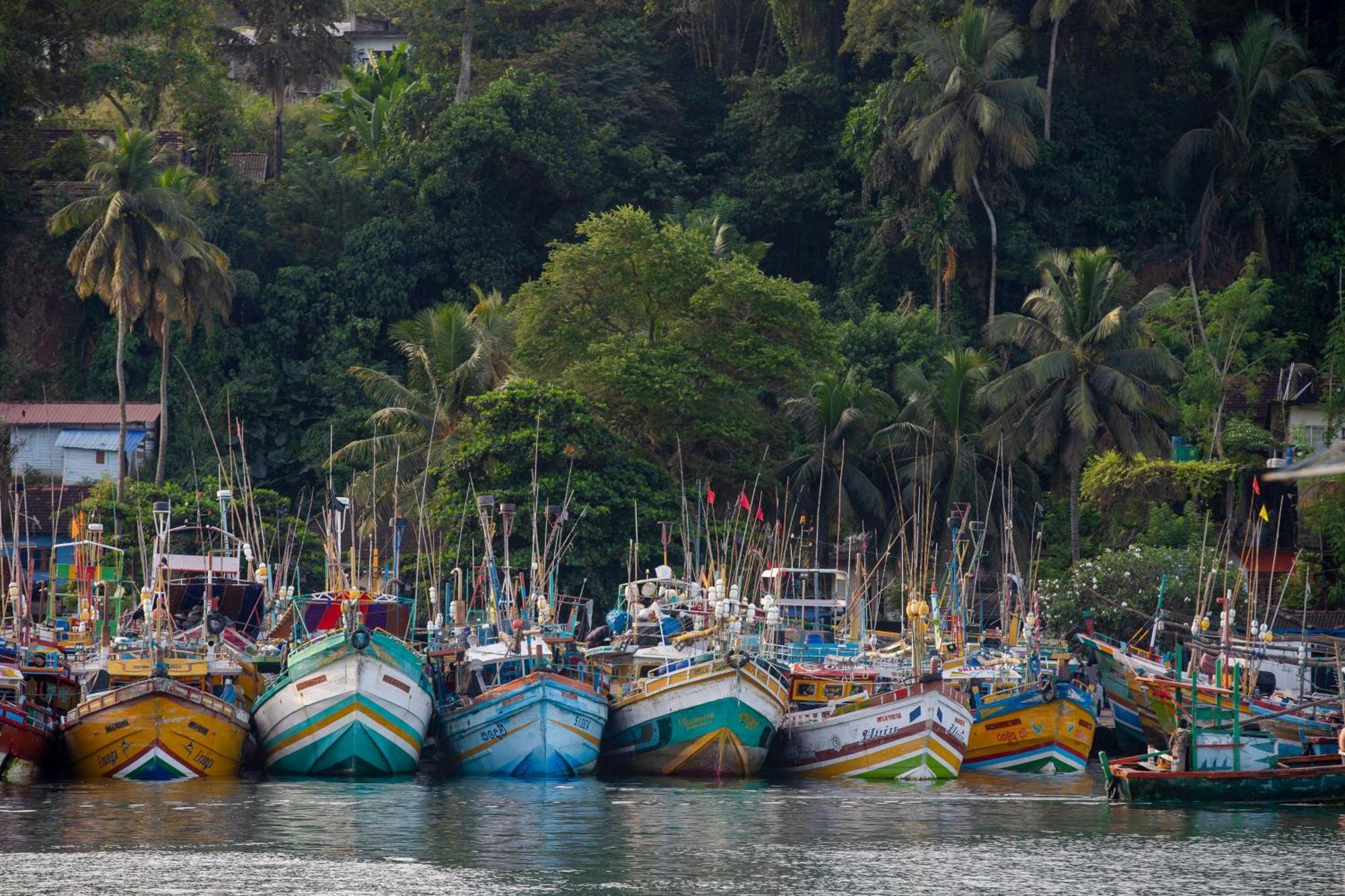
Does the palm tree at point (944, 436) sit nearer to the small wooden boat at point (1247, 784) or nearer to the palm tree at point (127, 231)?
the palm tree at point (127, 231)

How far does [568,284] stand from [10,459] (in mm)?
19840

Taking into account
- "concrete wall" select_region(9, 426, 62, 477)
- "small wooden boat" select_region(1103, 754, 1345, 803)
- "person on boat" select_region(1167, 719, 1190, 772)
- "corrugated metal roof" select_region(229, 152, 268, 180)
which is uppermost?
"corrugated metal roof" select_region(229, 152, 268, 180)

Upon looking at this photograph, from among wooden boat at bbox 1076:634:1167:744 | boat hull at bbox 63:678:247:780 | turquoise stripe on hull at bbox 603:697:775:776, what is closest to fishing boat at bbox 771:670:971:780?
turquoise stripe on hull at bbox 603:697:775:776

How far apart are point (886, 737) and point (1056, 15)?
123ft

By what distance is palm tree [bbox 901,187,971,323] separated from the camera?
7312 cm

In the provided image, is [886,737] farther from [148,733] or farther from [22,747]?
[22,747]

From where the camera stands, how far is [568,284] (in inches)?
2532

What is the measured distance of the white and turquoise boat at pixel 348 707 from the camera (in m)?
41.2

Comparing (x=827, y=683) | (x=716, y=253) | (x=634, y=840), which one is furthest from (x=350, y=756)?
(x=716, y=253)

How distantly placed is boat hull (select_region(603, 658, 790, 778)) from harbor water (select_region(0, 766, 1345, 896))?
0.99 m

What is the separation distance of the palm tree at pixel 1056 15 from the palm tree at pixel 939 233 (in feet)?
16.3

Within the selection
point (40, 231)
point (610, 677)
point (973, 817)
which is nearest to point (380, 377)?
point (40, 231)

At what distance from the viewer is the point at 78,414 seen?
72.9 metres

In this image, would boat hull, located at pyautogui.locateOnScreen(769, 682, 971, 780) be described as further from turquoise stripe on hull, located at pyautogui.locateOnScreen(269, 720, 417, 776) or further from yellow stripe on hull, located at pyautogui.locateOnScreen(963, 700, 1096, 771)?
turquoise stripe on hull, located at pyautogui.locateOnScreen(269, 720, 417, 776)
